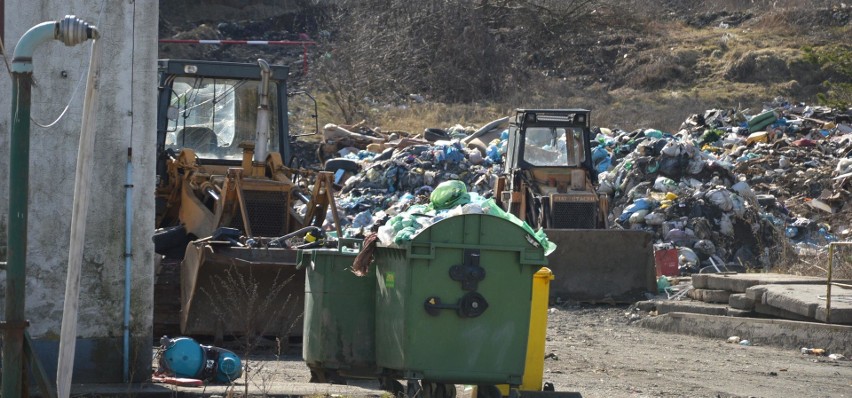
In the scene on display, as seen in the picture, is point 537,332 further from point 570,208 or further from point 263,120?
point 570,208

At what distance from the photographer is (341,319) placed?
7695mm

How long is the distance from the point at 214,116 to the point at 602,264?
4.99 m

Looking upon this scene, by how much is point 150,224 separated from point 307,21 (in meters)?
30.4

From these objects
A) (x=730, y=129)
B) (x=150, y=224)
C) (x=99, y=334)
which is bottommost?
(x=99, y=334)

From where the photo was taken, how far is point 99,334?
27.0 ft

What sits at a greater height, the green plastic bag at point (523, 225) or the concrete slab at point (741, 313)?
the green plastic bag at point (523, 225)

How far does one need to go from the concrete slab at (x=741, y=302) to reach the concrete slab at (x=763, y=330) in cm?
23

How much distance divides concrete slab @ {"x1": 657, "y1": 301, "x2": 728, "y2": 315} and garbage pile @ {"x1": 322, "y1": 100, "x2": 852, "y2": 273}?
332cm

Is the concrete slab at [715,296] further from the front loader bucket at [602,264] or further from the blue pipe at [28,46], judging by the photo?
the blue pipe at [28,46]

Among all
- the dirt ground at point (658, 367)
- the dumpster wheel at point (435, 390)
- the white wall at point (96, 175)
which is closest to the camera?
the dumpster wheel at point (435, 390)

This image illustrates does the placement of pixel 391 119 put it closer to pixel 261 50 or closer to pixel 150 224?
pixel 261 50

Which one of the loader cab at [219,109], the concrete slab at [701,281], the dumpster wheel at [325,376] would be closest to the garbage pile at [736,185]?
the concrete slab at [701,281]

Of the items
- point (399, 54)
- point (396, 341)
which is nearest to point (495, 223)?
point (396, 341)

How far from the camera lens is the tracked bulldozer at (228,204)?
10.3m
